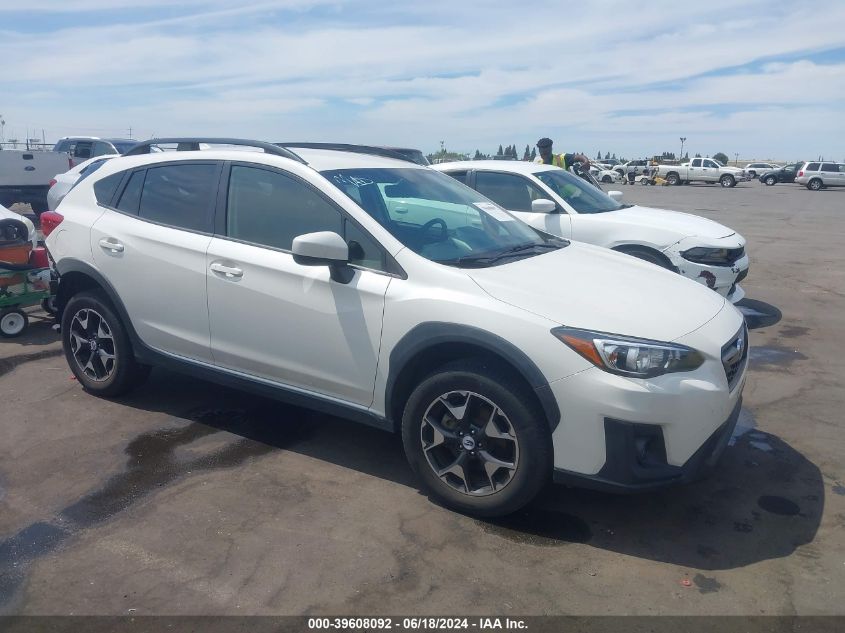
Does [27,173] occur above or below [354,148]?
below

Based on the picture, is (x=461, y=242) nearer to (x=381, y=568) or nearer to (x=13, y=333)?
(x=381, y=568)

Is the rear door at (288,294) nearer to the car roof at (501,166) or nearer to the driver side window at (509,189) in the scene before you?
the car roof at (501,166)

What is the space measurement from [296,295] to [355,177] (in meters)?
0.82

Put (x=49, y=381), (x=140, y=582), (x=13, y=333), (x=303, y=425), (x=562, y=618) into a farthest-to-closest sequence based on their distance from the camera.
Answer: (x=13, y=333), (x=49, y=381), (x=303, y=425), (x=140, y=582), (x=562, y=618)

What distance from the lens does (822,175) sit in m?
44.4

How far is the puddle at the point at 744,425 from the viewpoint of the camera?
4918 millimetres

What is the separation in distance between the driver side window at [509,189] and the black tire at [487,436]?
16.1 feet

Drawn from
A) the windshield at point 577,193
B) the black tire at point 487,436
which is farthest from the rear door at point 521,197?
the black tire at point 487,436

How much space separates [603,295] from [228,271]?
2.20 m

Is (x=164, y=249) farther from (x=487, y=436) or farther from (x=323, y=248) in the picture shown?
(x=487, y=436)

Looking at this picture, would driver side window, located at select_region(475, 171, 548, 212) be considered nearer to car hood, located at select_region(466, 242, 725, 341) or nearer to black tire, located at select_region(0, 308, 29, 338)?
car hood, located at select_region(466, 242, 725, 341)

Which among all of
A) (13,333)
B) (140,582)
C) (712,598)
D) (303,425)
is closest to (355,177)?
(303,425)

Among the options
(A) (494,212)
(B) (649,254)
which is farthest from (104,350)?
(B) (649,254)

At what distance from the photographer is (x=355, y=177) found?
14.8ft
